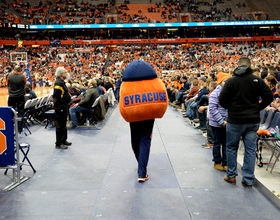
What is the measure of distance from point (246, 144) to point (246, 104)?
1.94 feet

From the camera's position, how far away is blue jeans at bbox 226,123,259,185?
3891 mm

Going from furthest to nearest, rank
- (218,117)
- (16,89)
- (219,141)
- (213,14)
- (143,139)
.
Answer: (213,14) < (16,89) < (219,141) < (218,117) < (143,139)

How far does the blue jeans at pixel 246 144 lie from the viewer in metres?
3.89

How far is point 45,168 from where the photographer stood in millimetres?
4969

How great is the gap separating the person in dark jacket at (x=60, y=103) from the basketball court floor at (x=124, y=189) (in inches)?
11.3

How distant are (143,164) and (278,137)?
2.15 meters

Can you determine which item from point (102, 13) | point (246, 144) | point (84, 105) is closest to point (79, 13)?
point (102, 13)

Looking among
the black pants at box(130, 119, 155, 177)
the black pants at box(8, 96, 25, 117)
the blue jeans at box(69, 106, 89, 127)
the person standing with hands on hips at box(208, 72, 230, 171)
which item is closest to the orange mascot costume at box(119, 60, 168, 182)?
the black pants at box(130, 119, 155, 177)

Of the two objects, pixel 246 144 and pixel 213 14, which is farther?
pixel 213 14

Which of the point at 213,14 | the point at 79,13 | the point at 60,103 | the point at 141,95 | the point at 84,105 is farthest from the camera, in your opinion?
the point at 79,13

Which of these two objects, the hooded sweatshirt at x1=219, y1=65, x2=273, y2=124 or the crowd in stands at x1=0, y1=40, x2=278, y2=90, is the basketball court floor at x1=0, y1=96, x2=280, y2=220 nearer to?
the hooded sweatshirt at x1=219, y1=65, x2=273, y2=124

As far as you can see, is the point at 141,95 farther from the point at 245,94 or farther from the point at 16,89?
the point at 16,89

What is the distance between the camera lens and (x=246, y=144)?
3.95 metres

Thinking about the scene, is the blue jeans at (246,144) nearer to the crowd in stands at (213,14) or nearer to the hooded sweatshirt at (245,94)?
the hooded sweatshirt at (245,94)
